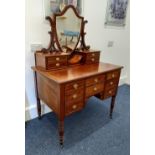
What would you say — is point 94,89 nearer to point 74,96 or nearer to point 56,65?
point 74,96

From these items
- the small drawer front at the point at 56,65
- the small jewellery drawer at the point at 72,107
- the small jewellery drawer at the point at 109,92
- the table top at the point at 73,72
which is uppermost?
the small drawer front at the point at 56,65

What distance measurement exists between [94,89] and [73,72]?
1.02ft

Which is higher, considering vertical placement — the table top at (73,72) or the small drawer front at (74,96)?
the table top at (73,72)

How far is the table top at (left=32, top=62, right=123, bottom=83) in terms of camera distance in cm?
153

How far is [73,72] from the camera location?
1738 millimetres

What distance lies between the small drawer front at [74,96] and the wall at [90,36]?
71cm

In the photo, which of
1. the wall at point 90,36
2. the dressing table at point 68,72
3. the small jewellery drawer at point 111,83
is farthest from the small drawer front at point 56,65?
the small jewellery drawer at point 111,83

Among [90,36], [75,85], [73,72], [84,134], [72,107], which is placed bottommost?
[84,134]

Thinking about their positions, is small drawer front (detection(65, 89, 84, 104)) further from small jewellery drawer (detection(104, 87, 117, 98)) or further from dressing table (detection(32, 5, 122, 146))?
small jewellery drawer (detection(104, 87, 117, 98))

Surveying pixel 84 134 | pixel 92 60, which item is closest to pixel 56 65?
pixel 92 60

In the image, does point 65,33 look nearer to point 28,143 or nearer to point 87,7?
point 87,7

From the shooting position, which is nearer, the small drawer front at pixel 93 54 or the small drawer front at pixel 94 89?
the small drawer front at pixel 94 89

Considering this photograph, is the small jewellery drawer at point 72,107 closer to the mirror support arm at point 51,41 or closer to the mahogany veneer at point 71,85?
the mahogany veneer at point 71,85

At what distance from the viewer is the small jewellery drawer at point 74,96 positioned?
1.55 m
